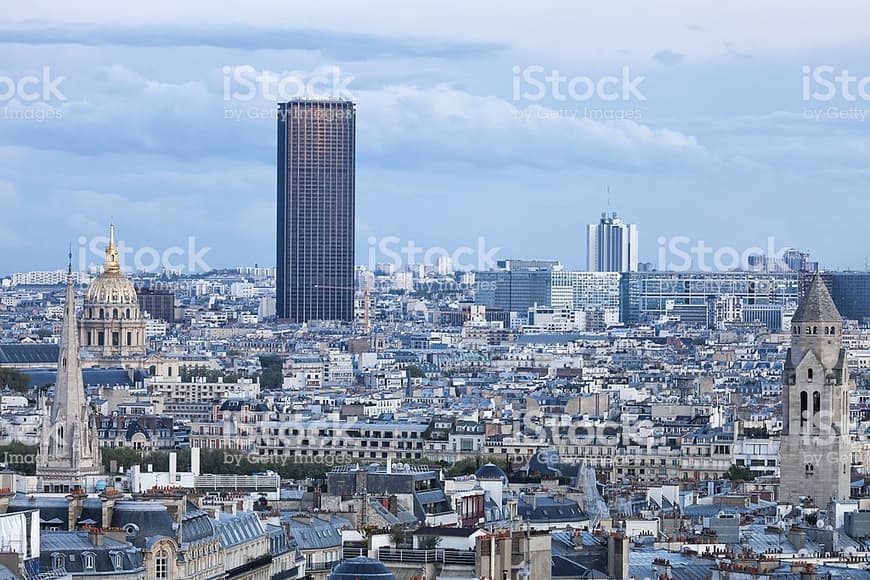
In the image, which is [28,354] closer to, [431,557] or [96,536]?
[96,536]

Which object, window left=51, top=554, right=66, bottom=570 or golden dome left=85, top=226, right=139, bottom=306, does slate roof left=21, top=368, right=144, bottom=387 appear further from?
window left=51, top=554, right=66, bottom=570

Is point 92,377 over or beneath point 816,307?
beneath

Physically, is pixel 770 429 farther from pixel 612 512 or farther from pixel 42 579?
pixel 42 579

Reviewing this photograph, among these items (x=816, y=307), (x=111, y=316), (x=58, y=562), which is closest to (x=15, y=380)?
(x=111, y=316)

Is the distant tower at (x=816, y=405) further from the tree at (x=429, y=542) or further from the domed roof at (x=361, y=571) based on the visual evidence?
the domed roof at (x=361, y=571)

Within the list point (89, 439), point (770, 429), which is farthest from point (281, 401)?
point (89, 439)
